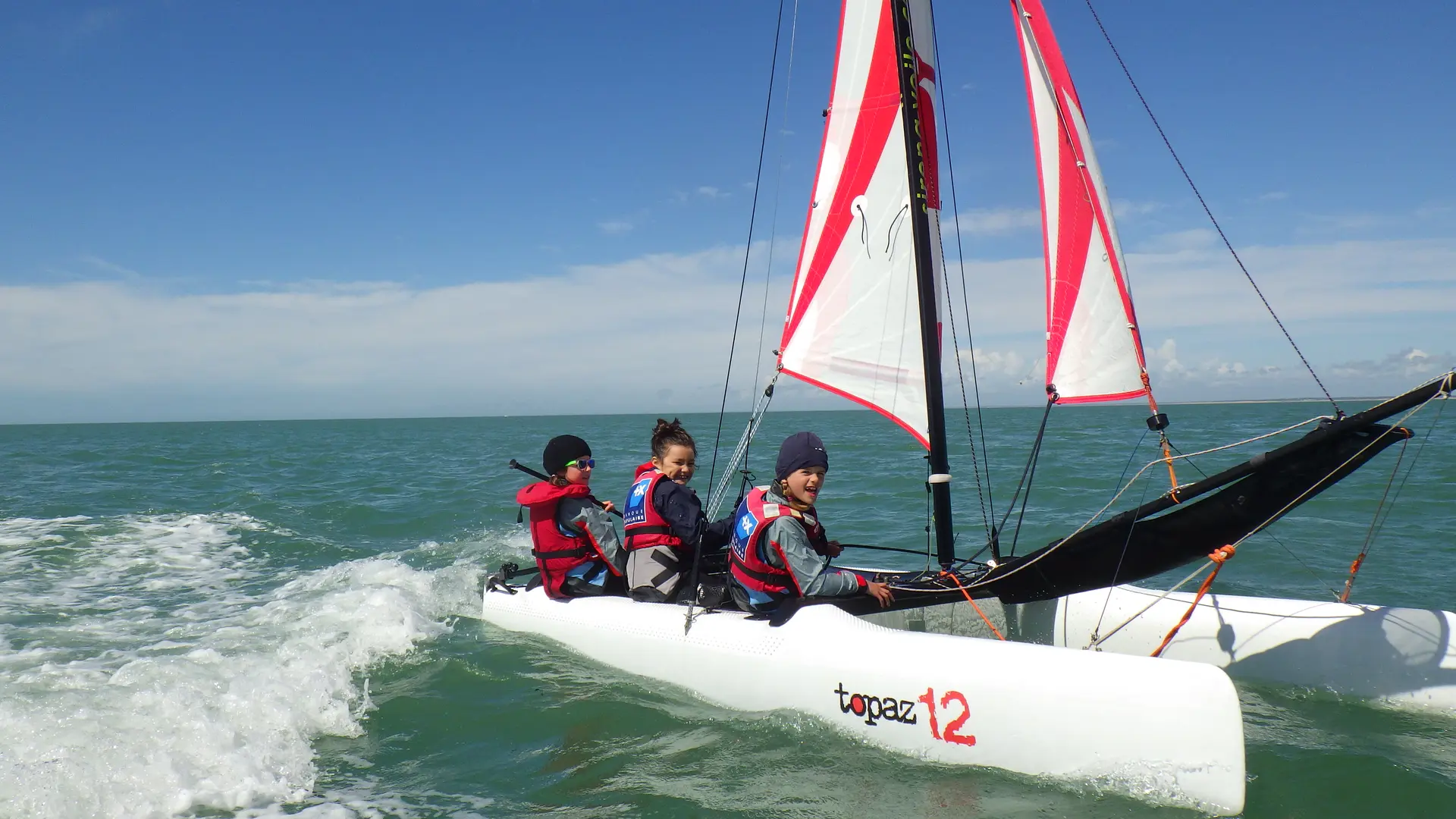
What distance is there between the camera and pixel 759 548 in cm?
419

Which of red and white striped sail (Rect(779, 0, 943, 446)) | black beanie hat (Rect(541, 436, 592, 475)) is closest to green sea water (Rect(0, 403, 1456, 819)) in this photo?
black beanie hat (Rect(541, 436, 592, 475))

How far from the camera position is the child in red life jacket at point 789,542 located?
4.05 m

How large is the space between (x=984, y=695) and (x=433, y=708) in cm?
279

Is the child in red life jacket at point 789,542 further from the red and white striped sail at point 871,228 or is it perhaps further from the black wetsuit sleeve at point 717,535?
the red and white striped sail at point 871,228

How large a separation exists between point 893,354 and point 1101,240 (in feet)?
3.97

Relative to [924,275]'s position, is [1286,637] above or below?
below

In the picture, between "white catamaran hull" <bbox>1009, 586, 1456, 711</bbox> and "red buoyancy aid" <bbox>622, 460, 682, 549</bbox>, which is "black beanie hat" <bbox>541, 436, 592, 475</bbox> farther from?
"white catamaran hull" <bbox>1009, 586, 1456, 711</bbox>

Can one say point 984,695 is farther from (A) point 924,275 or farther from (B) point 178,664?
(B) point 178,664

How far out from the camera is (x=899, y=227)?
15.6 feet

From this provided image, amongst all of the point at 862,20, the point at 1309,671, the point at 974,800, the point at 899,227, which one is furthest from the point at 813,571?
the point at 862,20

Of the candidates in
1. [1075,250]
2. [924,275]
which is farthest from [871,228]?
[1075,250]

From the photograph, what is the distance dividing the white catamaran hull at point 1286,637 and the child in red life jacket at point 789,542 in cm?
119

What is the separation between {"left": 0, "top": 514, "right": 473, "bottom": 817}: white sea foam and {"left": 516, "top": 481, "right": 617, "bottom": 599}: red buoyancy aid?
107cm

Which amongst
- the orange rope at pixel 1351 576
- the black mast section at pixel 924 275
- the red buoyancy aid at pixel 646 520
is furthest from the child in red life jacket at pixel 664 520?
the orange rope at pixel 1351 576
